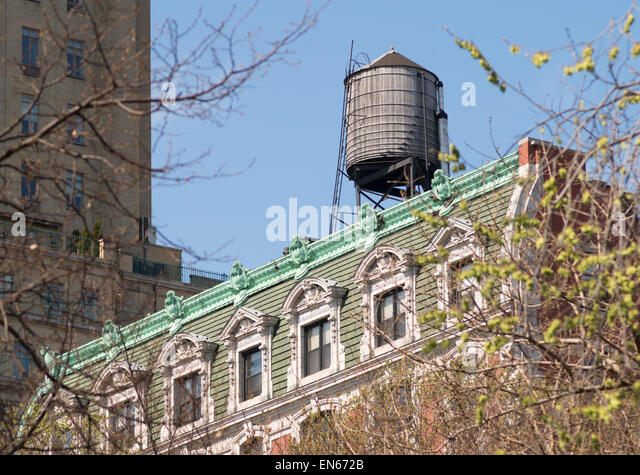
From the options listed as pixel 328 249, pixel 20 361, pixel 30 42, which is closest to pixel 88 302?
pixel 328 249

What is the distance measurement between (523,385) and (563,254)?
6818mm

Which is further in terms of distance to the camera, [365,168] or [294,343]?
[365,168]

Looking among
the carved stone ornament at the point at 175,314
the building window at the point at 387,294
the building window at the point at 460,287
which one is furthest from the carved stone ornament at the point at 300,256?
the building window at the point at 460,287

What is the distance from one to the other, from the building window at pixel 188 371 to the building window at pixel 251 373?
1242 millimetres

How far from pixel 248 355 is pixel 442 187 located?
9.42 meters

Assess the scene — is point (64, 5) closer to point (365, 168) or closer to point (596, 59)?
point (365, 168)

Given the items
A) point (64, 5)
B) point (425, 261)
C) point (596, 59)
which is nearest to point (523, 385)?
point (425, 261)

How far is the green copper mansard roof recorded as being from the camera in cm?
3631

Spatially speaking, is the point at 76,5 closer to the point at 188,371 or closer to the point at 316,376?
the point at 316,376

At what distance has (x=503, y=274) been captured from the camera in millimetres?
17250

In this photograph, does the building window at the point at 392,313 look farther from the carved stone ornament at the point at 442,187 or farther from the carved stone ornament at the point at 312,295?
the carved stone ornament at the point at 442,187

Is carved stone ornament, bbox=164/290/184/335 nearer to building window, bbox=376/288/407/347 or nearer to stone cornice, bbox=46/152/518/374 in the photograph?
stone cornice, bbox=46/152/518/374

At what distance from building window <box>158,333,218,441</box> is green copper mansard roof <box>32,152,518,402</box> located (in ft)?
4.59

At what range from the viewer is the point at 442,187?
37094mm
